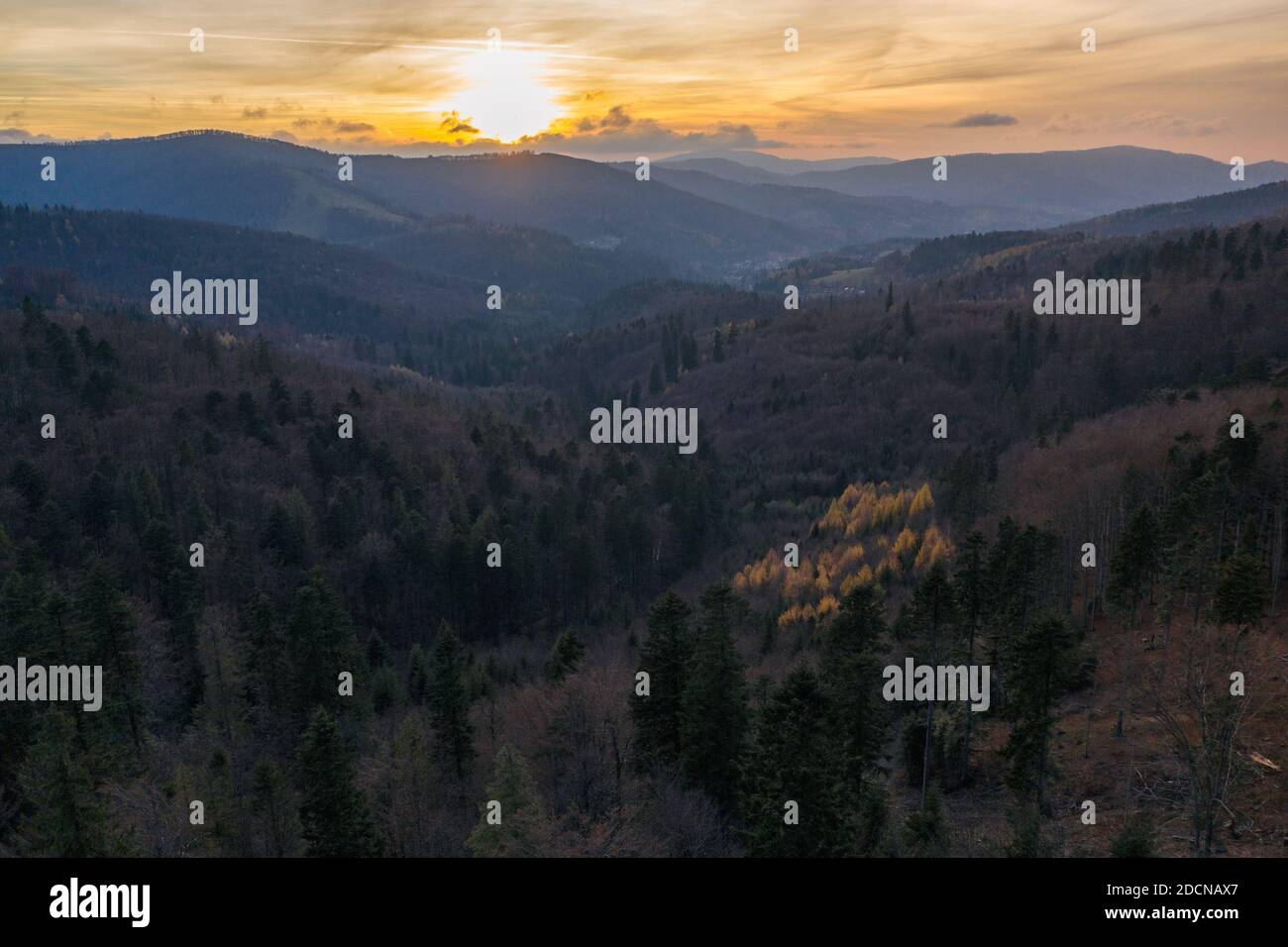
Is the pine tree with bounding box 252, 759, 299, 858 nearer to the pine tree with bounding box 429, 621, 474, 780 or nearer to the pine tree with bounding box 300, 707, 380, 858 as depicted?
the pine tree with bounding box 300, 707, 380, 858

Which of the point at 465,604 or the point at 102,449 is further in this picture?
the point at 102,449

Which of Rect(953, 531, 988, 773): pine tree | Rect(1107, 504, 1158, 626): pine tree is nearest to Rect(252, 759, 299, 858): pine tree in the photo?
Rect(953, 531, 988, 773): pine tree

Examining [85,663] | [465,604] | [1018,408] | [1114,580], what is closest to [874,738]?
[1114,580]

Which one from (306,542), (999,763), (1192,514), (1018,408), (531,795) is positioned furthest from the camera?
(1018,408)
